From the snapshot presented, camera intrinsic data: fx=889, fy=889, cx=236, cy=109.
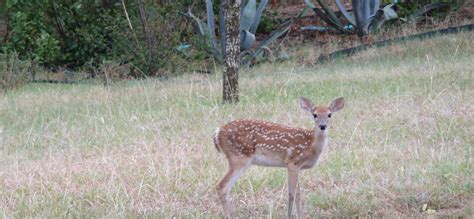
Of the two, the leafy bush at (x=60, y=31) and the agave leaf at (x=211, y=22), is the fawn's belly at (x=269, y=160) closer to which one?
the agave leaf at (x=211, y=22)

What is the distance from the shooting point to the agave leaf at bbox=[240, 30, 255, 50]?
50.1 feet

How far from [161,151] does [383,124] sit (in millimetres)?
2120

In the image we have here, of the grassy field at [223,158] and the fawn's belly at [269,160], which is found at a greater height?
the fawn's belly at [269,160]

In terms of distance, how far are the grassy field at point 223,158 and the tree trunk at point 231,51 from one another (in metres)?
0.18

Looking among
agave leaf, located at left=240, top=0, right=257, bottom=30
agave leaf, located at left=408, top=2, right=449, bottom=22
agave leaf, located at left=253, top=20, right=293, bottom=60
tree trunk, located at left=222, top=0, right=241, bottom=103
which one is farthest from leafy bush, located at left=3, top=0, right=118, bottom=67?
tree trunk, located at left=222, top=0, right=241, bottom=103

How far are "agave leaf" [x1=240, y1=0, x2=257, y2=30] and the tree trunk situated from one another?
5424 mm

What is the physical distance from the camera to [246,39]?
1534 centimetres

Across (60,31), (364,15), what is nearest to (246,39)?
(364,15)

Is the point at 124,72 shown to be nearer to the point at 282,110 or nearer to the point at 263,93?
the point at 263,93

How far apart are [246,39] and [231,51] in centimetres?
511

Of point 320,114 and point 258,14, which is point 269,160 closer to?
point 320,114

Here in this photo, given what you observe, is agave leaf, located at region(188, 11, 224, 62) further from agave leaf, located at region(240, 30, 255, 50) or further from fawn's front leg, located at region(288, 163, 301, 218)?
fawn's front leg, located at region(288, 163, 301, 218)

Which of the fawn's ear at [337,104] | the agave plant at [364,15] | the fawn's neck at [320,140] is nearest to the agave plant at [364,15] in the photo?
the agave plant at [364,15]

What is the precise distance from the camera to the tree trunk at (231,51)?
10094 mm
